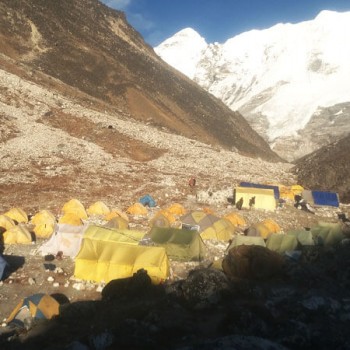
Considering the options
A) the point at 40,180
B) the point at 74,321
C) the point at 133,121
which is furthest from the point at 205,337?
the point at 133,121

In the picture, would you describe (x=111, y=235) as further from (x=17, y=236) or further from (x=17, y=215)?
(x=17, y=215)

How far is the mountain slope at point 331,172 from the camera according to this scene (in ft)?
130

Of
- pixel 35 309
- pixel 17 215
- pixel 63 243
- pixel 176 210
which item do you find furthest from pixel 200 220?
pixel 35 309

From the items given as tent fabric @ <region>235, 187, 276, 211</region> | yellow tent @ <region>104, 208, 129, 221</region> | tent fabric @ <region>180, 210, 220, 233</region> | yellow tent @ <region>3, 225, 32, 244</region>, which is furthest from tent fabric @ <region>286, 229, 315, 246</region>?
yellow tent @ <region>3, 225, 32, 244</region>

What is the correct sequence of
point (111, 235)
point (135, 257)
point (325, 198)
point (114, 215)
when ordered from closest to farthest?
point (135, 257) → point (111, 235) → point (114, 215) → point (325, 198)

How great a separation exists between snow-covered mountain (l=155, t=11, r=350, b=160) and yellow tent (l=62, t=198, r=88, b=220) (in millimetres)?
84845

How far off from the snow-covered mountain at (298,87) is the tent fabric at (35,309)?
311 ft

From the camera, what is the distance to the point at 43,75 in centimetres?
5134

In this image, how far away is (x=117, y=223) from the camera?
74.4 feet

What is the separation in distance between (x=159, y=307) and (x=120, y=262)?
10.8ft

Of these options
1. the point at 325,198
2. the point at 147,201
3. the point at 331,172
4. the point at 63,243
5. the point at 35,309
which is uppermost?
the point at 331,172

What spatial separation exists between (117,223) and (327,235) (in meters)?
11.3

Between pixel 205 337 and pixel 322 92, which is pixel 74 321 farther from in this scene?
pixel 322 92

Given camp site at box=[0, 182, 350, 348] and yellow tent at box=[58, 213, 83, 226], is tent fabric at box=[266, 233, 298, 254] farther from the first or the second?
yellow tent at box=[58, 213, 83, 226]
